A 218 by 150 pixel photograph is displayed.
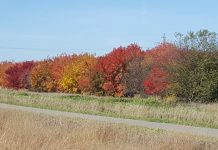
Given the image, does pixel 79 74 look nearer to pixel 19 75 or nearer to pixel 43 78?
pixel 43 78

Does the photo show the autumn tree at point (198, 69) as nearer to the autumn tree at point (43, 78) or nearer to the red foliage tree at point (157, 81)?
the red foliage tree at point (157, 81)

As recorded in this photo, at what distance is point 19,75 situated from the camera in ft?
311

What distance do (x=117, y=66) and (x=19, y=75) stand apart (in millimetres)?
37112

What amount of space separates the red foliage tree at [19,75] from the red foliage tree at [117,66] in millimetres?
31002

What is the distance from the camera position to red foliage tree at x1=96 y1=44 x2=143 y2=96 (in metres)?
61.5

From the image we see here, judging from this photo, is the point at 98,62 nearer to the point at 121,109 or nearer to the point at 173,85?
the point at 173,85

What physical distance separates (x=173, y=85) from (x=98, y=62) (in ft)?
63.7

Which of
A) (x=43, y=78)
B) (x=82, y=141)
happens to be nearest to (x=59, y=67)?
(x=43, y=78)

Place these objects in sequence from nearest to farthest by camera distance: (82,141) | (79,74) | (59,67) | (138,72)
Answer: (82,141) → (138,72) → (79,74) → (59,67)

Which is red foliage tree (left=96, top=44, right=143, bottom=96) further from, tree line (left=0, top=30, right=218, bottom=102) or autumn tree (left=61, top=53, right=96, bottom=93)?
autumn tree (left=61, top=53, right=96, bottom=93)

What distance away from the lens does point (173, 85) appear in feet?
159

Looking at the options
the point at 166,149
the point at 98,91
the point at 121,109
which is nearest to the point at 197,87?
the point at 121,109

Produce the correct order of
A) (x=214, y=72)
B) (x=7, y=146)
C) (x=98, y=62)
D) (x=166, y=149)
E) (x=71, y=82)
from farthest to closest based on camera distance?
1. (x=71, y=82)
2. (x=98, y=62)
3. (x=214, y=72)
4. (x=166, y=149)
5. (x=7, y=146)

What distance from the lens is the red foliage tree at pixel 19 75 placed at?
92.8 metres
